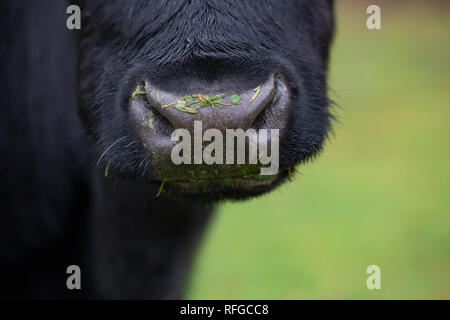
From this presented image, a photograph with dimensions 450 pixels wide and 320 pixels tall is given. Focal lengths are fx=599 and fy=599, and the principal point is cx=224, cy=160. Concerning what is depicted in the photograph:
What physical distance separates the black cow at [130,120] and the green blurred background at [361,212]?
62cm

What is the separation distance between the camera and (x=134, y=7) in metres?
2.48

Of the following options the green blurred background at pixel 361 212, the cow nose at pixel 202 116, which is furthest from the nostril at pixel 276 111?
the green blurred background at pixel 361 212

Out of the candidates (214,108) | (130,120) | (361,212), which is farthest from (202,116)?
(361,212)

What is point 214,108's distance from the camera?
76.5 inches

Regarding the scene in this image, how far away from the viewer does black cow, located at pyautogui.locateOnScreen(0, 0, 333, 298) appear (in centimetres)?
208

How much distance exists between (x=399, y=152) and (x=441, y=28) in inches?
198

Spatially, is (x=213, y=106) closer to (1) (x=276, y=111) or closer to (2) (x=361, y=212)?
(1) (x=276, y=111)

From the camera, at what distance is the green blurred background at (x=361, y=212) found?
573 centimetres

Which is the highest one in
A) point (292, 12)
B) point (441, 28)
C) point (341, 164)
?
point (441, 28)

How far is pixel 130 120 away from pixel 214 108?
0.43 metres

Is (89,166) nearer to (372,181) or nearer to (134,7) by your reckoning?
(134,7)

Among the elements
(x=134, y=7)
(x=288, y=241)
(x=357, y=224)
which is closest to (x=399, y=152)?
(x=357, y=224)

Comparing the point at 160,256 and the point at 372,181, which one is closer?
the point at 160,256

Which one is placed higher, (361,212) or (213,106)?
(213,106)
